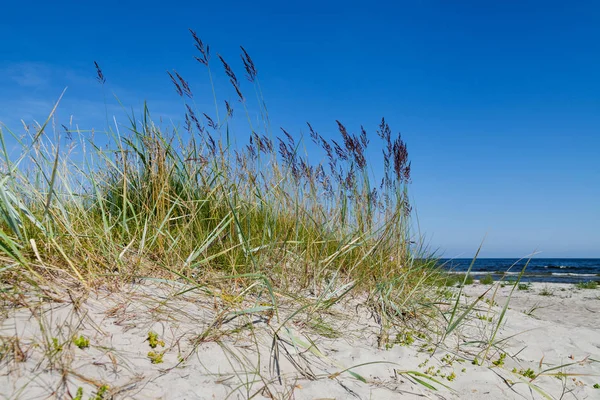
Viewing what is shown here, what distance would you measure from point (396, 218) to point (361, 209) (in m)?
0.33

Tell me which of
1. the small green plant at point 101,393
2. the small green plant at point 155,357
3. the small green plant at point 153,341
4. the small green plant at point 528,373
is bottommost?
the small green plant at point 528,373

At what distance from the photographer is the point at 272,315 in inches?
94.0

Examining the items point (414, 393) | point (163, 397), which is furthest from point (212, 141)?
point (414, 393)

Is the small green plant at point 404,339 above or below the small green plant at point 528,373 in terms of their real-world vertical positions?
above

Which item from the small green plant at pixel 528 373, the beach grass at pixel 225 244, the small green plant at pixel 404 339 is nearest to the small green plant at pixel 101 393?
the beach grass at pixel 225 244

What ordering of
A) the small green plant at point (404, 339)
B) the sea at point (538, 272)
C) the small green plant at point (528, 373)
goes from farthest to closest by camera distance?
the sea at point (538, 272)
the small green plant at point (404, 339)
the small green plant at point (528, 373)

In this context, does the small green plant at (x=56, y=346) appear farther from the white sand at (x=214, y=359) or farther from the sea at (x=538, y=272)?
the sea at (x=538, y=272)

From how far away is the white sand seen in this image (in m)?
1.61

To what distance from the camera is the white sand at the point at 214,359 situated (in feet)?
5.29

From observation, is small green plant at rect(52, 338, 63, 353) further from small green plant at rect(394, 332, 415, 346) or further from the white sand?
small green plant at rect(394, 332, 415, 346)

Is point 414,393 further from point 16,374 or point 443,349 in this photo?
point 16,374

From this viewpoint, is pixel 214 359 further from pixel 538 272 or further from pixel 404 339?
pixel 538 272

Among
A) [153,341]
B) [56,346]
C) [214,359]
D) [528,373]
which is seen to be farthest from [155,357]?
[528,373]

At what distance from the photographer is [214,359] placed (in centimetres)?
197
